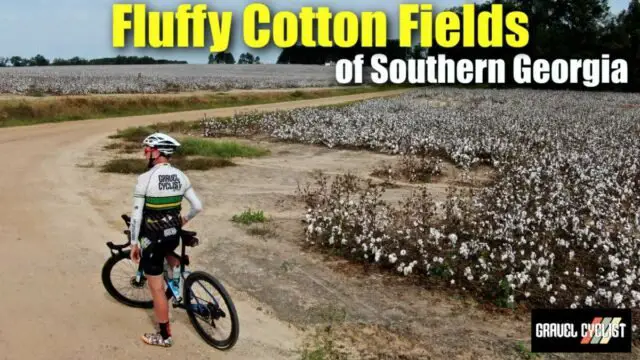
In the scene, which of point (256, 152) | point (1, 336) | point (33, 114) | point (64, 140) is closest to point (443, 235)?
point (1, 336)

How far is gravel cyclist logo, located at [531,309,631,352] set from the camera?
7352 mm

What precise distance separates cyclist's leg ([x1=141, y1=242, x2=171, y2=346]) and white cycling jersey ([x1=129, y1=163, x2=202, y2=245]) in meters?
0.27

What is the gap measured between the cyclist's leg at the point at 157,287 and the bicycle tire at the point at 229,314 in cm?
32

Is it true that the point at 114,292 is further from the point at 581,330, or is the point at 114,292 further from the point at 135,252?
the point at 581,330

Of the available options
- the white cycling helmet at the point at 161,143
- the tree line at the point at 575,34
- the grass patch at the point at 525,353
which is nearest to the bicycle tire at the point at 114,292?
the white cycling helmet at the point at 161,143

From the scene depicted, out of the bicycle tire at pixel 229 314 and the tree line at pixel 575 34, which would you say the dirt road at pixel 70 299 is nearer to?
the bicycle tire at pixel 229 314

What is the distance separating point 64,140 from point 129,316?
1782cm

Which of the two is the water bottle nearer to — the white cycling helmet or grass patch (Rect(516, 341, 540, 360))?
the white cycling helmet

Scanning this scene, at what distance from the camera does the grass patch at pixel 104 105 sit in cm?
3056

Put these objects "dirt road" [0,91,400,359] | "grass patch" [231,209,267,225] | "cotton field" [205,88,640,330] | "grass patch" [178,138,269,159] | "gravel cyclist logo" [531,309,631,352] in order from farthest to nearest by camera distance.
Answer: "grass patch" [178,138,269,159], "grass patch" [231,209,267,225], "cotton field" [205,88,640,330], "gravel cyclist logo" [531,309,631,352], "dirt road" [0,91,400,359]

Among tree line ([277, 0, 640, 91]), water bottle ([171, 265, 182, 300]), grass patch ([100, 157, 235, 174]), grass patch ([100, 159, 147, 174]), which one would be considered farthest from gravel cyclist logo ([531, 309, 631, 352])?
tree line ([277, 0, 640, 91])

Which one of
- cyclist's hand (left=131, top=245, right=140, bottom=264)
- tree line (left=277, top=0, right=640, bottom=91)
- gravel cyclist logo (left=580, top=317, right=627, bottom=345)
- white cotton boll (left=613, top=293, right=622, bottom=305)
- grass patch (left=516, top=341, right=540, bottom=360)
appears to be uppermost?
tree line (left=277, top=0, right=640, bottom=91)

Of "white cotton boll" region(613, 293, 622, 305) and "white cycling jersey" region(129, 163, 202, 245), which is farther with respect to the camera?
"white cotton boll" region(613, 293, 622, 305)

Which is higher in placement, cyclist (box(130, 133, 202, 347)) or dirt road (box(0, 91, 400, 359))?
cyclist (box(130, 133, 202, 347))
